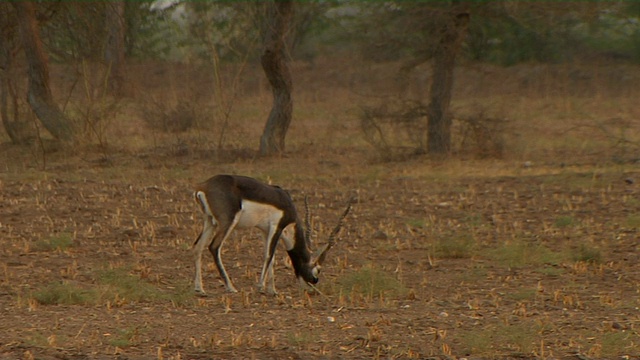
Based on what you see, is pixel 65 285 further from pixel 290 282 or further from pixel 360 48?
pixel 360 48

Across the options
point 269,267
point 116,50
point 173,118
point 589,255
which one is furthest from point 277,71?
point 269,267

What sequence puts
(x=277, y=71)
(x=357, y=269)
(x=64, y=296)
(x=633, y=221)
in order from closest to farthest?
(x=64, y=296)
(x=357, y=269)
(x=633, y=221)
(x=277, y=71)

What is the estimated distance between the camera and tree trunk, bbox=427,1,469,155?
1912 cm

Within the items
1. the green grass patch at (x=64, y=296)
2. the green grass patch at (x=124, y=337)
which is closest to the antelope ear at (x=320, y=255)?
the green grass patch at (x=64, y=296)

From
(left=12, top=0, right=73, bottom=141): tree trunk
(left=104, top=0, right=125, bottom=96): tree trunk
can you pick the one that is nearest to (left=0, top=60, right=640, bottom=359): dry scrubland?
(left=12, top=0, right=73, bottom=141): tree trunk

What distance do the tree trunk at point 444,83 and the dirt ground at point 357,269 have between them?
7.59ft

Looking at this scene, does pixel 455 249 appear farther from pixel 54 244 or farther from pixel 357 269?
pixel 54 244

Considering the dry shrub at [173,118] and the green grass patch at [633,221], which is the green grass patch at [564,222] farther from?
the dry shrub at [173,118]

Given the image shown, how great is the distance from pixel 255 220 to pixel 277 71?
10289 mm

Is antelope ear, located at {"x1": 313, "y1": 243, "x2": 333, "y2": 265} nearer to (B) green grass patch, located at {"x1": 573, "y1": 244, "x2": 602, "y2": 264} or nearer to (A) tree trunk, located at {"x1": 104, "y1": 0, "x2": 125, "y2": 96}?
(B) green grass patch, located at {"x1": 573, "y1": 244, "x2": 602, "y2": 264}

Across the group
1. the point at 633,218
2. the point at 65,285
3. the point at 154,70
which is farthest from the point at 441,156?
the point at 154,70

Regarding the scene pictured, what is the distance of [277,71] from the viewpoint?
19250 mm

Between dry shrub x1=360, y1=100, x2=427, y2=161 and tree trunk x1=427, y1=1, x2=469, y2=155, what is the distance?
0.25 metres

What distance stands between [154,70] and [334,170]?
18713mm
